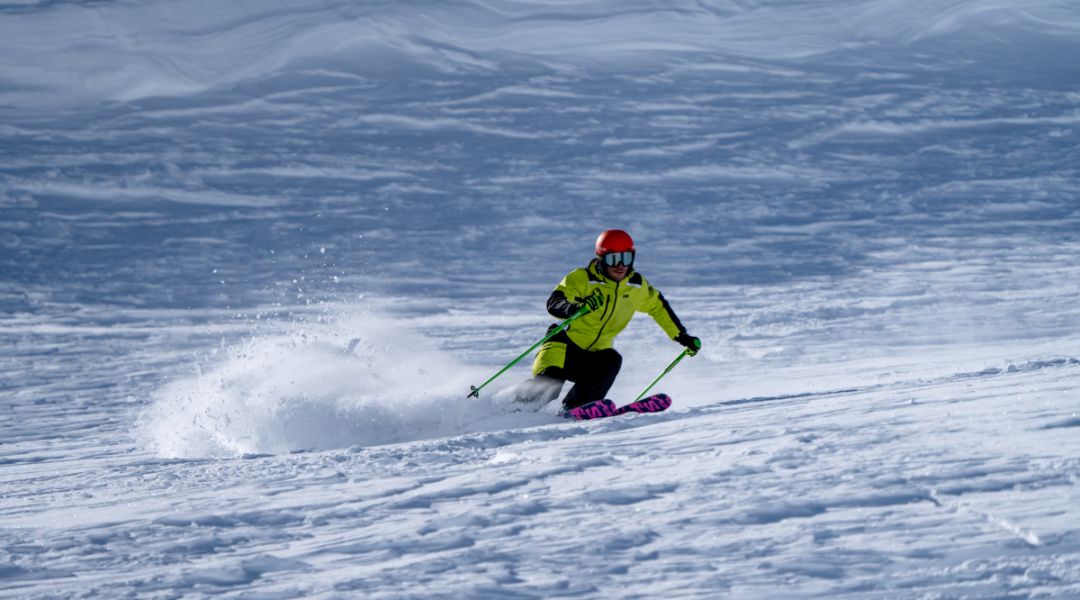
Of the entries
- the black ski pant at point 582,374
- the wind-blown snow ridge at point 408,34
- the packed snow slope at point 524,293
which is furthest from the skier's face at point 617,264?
the wind-blown snow ridge at point 408,34

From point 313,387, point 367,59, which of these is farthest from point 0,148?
point 313,387

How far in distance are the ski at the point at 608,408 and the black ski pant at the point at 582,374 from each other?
0.64 ft

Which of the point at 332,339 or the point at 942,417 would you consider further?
the point at 332,339

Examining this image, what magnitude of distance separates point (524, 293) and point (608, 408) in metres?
7.30

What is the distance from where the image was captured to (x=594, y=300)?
6719mm

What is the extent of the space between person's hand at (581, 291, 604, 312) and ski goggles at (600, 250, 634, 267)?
22 centimetres

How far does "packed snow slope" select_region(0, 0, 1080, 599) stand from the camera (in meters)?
3.42

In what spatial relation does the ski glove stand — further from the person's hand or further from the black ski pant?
the person's hand

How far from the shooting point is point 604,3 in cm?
2909

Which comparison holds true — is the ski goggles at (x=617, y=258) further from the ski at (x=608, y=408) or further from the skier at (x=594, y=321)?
the ski at (x=608, y=408)

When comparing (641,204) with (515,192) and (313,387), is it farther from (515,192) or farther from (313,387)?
(313,387)

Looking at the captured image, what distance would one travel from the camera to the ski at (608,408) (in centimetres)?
641

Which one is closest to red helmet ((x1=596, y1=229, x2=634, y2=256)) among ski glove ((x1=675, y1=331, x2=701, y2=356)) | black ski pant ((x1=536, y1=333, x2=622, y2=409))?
black ski pant ((x1=536, y1=333, x2=622, y2=409))

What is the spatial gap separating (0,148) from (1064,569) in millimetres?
21869
